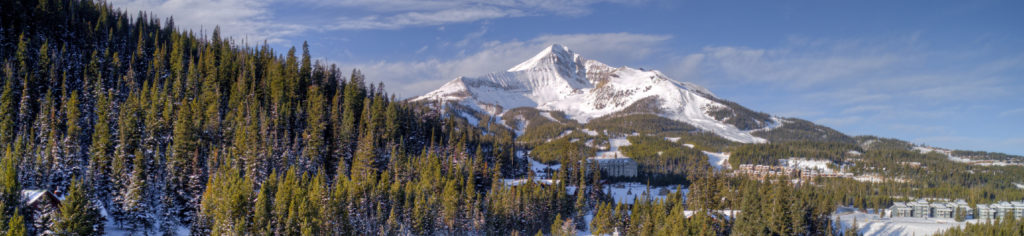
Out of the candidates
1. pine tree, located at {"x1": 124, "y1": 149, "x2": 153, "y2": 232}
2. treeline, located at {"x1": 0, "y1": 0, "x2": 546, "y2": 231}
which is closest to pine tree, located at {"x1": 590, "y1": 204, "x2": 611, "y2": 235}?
treeline, located at {"x1": 0, "y1": 0, "x2": 546, "y2": 231}

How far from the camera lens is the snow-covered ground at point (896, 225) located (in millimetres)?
138250

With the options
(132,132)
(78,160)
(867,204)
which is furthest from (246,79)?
(867,204)

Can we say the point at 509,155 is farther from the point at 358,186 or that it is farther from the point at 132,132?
the point at 132,132

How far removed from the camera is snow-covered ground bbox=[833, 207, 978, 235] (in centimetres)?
13825

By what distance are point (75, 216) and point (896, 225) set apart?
564 feet

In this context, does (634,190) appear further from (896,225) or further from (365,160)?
(365,160)

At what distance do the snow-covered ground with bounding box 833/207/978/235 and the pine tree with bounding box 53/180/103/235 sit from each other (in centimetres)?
14649

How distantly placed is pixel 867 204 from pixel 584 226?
112 metres

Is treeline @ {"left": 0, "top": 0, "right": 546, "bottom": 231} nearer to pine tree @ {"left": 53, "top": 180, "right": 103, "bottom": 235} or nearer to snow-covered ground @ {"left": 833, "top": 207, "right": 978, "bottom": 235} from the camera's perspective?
pine tree @ {"left": 53, "top": 180, "right": 103, "bottom": 235}

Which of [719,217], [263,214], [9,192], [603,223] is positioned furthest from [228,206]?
[719,217]

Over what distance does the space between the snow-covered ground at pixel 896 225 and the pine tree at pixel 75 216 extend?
14649 centimetres

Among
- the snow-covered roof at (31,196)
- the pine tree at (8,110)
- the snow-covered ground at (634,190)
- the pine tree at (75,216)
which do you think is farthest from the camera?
the snow-covered ground at (634,190)

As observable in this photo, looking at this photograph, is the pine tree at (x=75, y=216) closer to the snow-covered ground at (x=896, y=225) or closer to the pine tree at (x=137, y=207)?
the pine tree at (x=137, y=207)

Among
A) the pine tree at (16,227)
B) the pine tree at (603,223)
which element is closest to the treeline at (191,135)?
the pine tree at (16,227)
